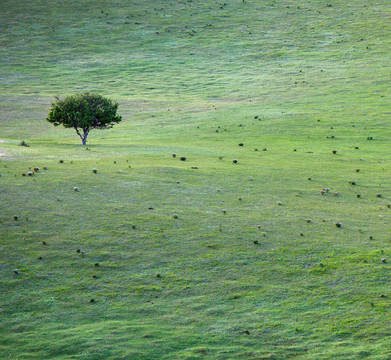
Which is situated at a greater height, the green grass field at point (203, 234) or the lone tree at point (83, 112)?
the lone tree at point (83, 112)

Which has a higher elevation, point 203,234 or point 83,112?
point 83,112

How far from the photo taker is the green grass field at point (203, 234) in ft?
47.1

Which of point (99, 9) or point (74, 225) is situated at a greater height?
point (99, 9)

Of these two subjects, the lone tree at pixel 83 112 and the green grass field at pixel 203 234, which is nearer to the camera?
the green grass field at pixel 203 234

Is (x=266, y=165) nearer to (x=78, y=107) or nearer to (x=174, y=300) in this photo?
(x=78, y=107)

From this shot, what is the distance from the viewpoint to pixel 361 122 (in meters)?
53.2

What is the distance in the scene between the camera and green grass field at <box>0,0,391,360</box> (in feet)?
47.1

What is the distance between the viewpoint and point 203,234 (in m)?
20.6

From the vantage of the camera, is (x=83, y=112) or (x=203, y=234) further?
(x=83, y=112)

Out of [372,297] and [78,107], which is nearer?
[372,297]

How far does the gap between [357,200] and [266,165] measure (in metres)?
8.59

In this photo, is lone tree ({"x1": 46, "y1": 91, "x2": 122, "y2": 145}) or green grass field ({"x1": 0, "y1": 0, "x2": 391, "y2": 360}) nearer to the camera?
green grass field ({"x1": 0, "y1": 0, "x2": 391, "y2": 360})

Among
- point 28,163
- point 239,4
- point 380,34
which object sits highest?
point 239,4

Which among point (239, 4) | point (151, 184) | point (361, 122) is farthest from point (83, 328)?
point (239, 4)
